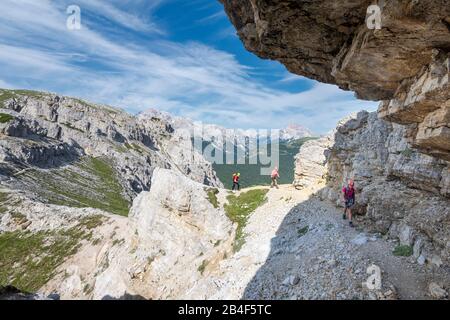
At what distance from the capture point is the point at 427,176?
22.5 meters

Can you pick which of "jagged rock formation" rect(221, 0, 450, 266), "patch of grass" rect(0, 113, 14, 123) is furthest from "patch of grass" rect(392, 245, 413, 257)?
"patch of grass" rect(0, 113, 14, 123)

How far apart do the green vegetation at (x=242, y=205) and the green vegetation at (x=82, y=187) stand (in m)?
75.3

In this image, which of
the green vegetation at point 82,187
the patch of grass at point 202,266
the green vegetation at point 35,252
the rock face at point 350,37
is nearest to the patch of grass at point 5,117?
the green vegetation at point 82,187

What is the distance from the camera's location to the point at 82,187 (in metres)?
141

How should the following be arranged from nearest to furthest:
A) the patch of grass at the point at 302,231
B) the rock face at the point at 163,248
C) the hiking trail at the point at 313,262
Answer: the hiking trail at the point at 313,262 → the patch of grass at the point at 302,231 → the rock face at the point at 163,248

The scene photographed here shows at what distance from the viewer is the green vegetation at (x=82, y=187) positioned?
370ft

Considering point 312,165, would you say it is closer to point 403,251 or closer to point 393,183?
point 393,183

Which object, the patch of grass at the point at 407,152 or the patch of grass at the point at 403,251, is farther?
the patch of grass at the point at 407,152

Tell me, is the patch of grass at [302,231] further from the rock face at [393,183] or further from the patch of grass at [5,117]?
the patch of grass at [5,117]

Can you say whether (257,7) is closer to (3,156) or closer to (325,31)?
(325,31)

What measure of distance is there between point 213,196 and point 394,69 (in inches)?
1258

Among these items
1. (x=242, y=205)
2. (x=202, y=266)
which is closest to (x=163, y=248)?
(x=202, y=266)

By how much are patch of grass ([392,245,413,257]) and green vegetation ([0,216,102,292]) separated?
52357mm

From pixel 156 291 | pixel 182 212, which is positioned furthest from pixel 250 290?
pixel 182 212
